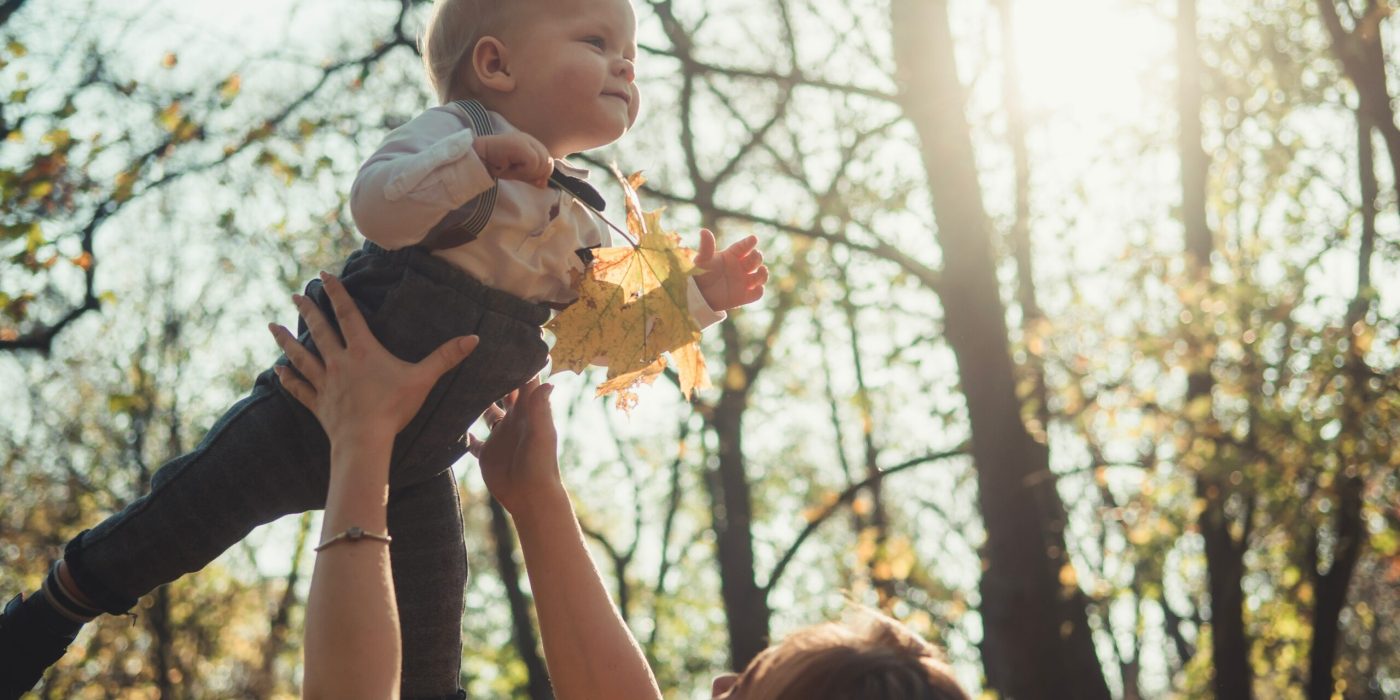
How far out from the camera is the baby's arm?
5.94ft

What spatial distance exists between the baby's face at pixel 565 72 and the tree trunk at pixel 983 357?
380 centimetres

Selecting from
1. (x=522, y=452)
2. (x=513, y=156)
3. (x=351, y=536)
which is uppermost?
(x=513, y=156)

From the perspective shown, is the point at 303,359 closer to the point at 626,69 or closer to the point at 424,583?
the point at 424,583

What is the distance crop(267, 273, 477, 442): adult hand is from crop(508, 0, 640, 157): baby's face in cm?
43

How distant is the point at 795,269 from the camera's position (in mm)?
9859

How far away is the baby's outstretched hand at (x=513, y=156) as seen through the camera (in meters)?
1.84

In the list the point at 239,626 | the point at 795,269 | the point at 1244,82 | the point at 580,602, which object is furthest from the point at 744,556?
the point at 580,602

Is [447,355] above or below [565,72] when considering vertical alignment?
below

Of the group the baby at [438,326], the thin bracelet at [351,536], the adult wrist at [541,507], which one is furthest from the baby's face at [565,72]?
the thin bracelet at [351,536]

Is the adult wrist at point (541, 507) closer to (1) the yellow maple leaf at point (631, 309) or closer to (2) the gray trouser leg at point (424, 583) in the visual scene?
(2) the gray trouser leg at point (424, 583)

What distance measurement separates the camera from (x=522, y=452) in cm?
232

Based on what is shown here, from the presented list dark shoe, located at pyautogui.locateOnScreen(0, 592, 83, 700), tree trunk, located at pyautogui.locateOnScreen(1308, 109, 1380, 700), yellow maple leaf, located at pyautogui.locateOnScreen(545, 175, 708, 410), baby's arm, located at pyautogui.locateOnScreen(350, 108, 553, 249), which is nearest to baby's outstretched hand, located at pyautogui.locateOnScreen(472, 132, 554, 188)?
baby's arm, located at pyautogui.locateOnScreen(350, 108, 553, 249)

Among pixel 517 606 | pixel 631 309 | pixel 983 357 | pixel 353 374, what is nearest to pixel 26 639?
pixel 353 374

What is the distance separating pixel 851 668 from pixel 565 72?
1.06m
